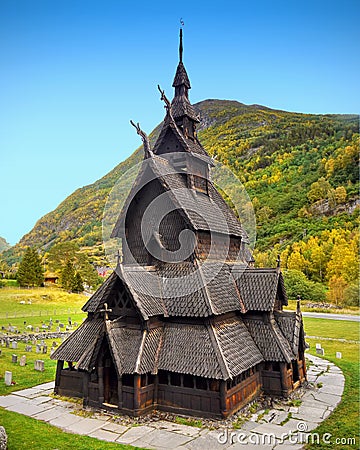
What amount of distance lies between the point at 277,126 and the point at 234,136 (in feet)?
79.7

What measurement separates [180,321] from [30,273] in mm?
60485

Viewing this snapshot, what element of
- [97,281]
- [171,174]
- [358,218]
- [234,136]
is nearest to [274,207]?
[358,218]

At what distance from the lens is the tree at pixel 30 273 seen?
2672 inches

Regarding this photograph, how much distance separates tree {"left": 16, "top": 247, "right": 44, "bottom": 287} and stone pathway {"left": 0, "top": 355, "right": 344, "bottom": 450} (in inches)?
2176

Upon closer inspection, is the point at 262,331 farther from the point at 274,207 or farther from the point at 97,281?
the point at 274,207

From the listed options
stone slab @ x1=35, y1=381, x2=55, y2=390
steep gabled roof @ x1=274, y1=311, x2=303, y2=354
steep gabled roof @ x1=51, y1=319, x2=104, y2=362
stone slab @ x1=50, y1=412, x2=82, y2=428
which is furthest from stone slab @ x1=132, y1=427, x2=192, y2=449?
stone slab @ x1=35, y1=381, x2=55, y2=390

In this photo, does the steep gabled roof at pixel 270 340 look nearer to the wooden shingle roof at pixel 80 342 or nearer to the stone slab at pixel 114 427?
the stone slab at pixel 114 427

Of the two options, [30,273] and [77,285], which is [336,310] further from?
[30,273]

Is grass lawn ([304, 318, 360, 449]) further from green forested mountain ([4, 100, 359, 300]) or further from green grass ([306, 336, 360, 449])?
green forested mountain ([4, 100, 359, 300])

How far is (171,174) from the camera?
17.9 metres

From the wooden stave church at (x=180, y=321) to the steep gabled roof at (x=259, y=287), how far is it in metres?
0.05

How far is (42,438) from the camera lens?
11664mm

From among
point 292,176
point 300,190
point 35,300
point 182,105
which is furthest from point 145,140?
point 292,176

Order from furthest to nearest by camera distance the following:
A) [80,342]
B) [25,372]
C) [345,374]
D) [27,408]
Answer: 1. [25,372]
2. [345,374]
3. [80,342]
4. [27,408]
